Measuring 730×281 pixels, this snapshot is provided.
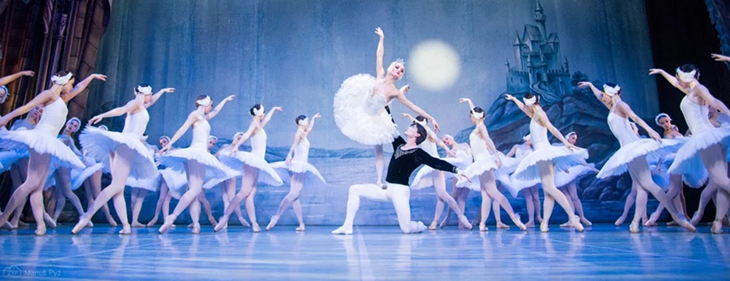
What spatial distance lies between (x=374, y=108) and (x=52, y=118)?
2.97m

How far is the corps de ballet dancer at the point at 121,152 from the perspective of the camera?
4.06m

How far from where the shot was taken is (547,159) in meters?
4.45

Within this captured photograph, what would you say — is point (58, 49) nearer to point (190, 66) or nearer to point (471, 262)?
point (190, 66)

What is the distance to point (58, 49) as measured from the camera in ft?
25.6

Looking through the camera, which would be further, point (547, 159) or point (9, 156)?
point (9, 156)

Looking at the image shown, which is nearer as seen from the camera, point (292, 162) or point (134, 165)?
point (134, 165)

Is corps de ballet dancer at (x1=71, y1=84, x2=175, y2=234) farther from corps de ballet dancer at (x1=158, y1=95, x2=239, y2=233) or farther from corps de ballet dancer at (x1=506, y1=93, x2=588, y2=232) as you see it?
corps de ballet dancer at (x1=506, y1=93, x2=588, y2=232)

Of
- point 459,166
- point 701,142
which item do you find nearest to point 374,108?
point 459,166

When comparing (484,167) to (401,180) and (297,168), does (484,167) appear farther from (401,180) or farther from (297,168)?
(297,168)

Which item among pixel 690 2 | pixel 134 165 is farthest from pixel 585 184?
pixel 134 165

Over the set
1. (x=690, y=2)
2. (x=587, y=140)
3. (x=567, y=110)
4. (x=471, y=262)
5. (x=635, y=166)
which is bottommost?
(x=471, y=262)

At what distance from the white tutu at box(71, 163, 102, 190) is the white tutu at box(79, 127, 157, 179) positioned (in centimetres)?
175

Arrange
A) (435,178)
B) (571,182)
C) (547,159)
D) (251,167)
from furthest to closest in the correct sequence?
(571,182) → (435,178) → (251,167) → (547,159)

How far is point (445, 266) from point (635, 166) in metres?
3.57
